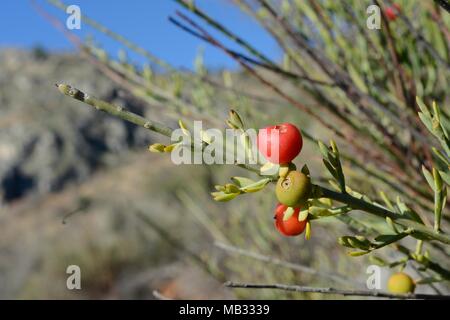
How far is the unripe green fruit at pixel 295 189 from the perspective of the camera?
53cm

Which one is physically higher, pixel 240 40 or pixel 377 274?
pixel 240 40

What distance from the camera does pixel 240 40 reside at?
109cm

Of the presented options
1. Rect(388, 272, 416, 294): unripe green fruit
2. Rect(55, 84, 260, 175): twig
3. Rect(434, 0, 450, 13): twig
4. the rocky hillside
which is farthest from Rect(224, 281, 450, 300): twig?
the rocky hillside

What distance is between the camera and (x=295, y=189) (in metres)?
0.53

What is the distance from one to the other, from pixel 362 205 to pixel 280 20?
60 centimetres

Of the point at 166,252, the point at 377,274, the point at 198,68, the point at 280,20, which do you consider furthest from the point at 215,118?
the point at 166,252

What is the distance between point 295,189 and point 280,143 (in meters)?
0.05

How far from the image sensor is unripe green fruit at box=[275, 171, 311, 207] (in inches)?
20.9

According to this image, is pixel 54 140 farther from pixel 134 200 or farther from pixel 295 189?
pixel 295 189

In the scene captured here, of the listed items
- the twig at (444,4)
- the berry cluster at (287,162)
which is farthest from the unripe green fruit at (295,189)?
the twig at (444,4)

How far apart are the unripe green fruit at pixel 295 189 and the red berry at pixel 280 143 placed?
2cm

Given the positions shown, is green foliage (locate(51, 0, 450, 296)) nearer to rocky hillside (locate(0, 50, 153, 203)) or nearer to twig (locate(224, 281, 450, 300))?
twig (locate(224, 281, 450, 300))

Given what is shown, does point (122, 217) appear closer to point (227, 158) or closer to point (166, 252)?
point (166, 252)
